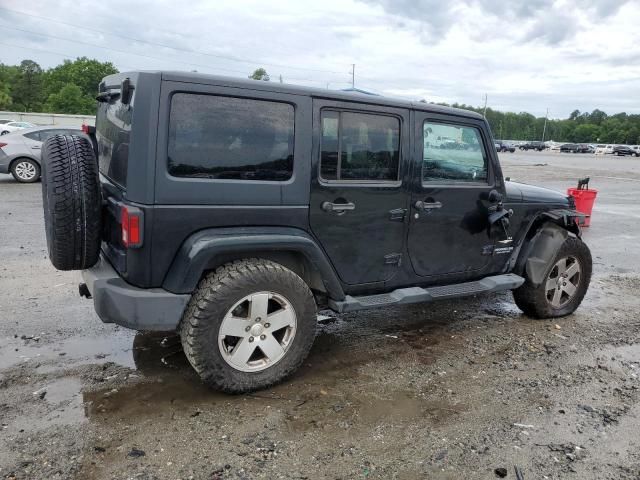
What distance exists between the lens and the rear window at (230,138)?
3.06 metres

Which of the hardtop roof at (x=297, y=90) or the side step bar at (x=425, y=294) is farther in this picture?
the side step bar at (x=425, y=294)

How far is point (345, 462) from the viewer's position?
2773mm

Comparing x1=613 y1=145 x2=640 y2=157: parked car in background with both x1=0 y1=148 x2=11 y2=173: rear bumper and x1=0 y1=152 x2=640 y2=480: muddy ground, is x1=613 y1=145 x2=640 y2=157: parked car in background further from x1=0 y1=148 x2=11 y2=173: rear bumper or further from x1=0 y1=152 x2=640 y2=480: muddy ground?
x1=0 y1=152 x2=640 y2=480: muddy ground

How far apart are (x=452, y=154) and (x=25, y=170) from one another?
12343mm

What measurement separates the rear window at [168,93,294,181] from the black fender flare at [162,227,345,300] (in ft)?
1.14

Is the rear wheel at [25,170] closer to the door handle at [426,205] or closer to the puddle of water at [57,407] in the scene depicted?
the puddle of water at [57,407]

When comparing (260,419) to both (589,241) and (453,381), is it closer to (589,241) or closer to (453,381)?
(453,381)

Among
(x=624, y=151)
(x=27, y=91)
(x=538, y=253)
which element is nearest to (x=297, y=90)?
(x=538, y=253)

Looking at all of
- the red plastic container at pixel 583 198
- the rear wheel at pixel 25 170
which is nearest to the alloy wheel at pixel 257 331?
the red plastic container at pixel 583 198

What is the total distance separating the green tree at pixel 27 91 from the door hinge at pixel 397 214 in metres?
96.3

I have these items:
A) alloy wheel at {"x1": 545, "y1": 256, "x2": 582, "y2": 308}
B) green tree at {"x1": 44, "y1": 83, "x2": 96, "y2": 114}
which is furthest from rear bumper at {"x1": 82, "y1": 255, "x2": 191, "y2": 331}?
green tree at {"x1": 44, "y1": 83, "x2": 96, "y2": 114}

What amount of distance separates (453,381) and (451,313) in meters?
1.53

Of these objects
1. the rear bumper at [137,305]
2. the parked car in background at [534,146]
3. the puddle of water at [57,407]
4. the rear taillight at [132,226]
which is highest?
the parked car in background at [534,146]

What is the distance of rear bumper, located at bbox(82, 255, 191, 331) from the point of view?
3.06m
